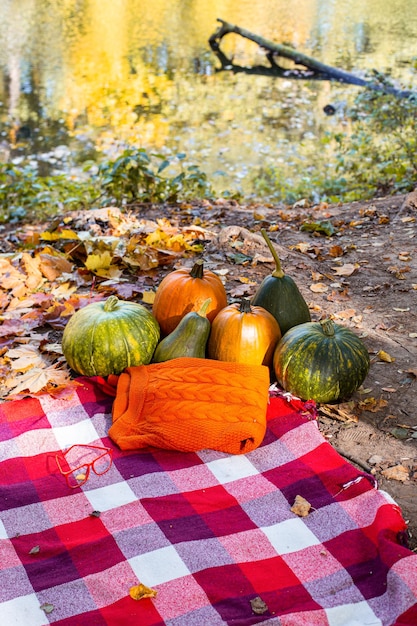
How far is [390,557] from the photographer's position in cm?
248

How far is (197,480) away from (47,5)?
69.7 ft

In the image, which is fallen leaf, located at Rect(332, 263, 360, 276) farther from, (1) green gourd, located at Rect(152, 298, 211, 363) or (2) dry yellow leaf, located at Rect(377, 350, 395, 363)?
(1) green gourd, located at Rect(152, 298, 211, 363)

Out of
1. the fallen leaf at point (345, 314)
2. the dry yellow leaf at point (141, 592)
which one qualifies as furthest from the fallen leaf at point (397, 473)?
the fallen leaf at point (345, 314)

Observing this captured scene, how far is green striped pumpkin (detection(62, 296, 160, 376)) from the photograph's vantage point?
3.54 meters

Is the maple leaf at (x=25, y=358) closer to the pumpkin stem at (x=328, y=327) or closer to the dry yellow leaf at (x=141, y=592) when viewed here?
the pumpkin stem at (x=328, y=327)

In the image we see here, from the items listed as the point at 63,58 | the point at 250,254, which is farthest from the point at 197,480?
the point at 63,58

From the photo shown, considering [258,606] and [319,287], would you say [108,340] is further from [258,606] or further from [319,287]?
[319,287]

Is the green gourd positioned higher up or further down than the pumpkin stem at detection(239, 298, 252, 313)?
further down

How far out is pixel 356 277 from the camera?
4.89m

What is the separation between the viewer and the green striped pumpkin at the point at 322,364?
3.38 m

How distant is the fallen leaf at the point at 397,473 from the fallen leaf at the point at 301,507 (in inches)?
16.5

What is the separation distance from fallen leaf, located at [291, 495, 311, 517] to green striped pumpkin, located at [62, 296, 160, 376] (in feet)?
3.83

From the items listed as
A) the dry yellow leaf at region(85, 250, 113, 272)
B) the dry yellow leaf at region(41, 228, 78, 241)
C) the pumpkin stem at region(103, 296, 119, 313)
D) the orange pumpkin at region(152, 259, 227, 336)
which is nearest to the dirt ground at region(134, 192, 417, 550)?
the dry yellow leaf at region(85, 250, 113, 272)

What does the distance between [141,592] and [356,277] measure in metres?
3.05
